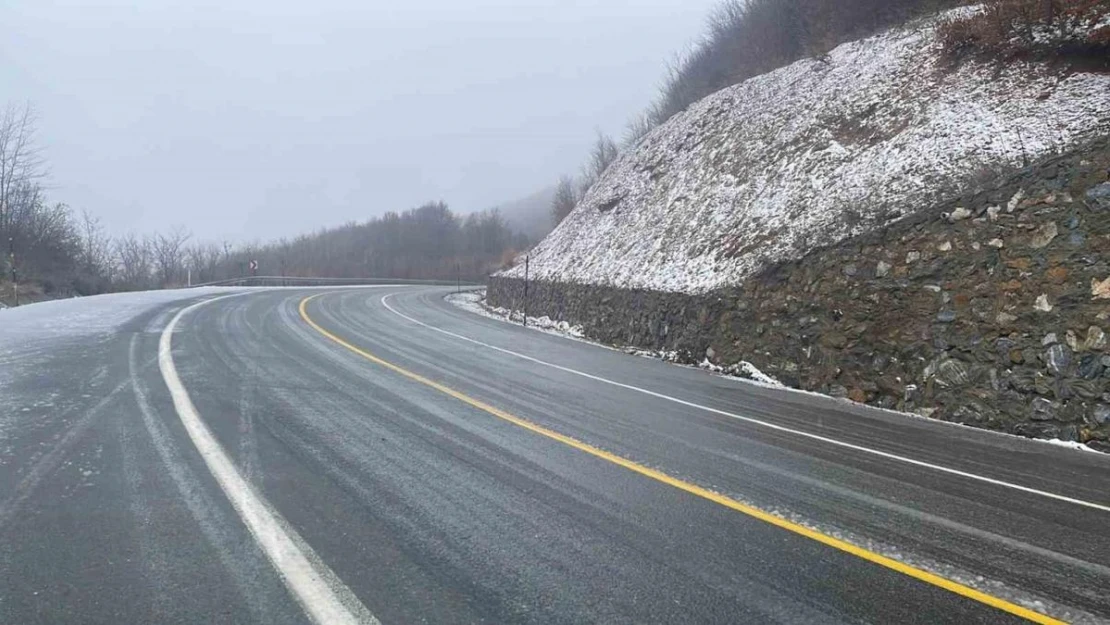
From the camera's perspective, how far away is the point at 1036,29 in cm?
1332

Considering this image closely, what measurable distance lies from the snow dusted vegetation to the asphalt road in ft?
18.4

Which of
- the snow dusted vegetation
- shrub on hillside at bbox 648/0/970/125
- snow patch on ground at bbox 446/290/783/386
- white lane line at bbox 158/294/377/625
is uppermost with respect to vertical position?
shrub on hillside at bbox 648/0/970/125

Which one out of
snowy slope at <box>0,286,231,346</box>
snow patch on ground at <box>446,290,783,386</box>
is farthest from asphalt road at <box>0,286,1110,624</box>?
snowy slope at <box>0,286,231,346</box>

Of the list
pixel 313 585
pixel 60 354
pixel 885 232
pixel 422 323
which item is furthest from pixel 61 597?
pixel 422 323

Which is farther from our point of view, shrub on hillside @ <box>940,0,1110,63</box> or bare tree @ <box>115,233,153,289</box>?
bare tree @ <box>115,233,153,289</box>

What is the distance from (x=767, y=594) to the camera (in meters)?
3.47

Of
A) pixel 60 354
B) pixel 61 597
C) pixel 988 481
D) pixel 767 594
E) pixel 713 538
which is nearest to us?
pixel 61 597

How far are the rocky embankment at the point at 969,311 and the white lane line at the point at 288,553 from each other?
330 inches

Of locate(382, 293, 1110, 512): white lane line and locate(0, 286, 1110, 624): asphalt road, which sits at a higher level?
locate(0, 286, 1110, 624): asphalt road

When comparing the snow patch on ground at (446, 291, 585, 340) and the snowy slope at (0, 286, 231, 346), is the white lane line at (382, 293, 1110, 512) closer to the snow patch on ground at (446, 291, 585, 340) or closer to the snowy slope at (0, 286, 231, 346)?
the snow patch on ground at (446, 291, 585, 340)

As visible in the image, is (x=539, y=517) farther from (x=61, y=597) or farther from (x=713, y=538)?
(x=61, y=597)

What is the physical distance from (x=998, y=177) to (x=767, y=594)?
962cm

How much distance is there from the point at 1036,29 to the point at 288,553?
53.4ft

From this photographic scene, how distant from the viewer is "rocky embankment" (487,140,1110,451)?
26.9 feet
